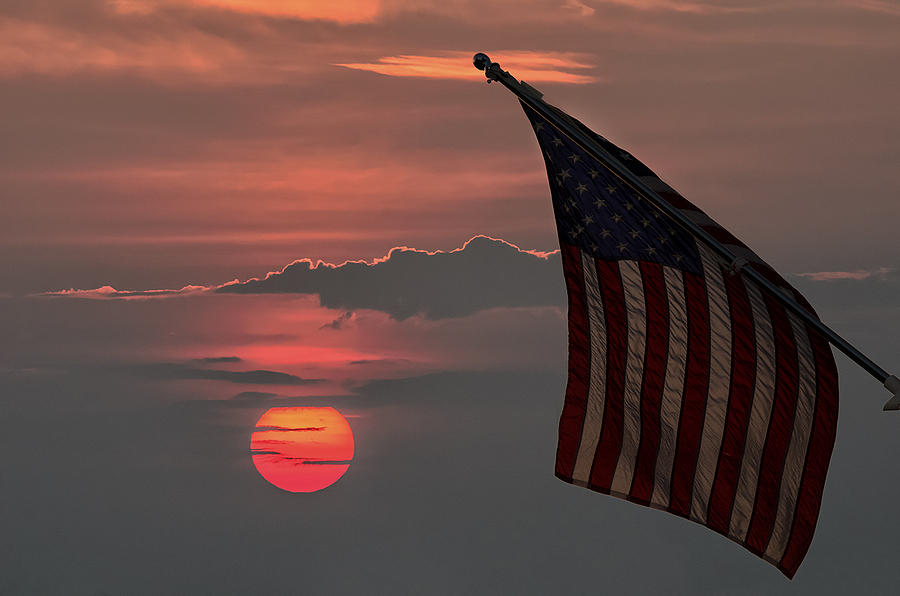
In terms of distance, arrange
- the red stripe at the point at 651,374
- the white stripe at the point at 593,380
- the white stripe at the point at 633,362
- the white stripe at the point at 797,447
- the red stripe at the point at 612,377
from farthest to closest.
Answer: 1. the white stripe at the point at 593,380
2. the red stripe at the point at 612,377
3. the white stripe at the point at 633,362
4. the red stripe at the point at 651,374
5. the white stripe at the point at 797,447

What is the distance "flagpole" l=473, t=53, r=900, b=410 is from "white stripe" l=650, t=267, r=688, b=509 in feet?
4.88

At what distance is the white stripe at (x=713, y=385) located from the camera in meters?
17.0

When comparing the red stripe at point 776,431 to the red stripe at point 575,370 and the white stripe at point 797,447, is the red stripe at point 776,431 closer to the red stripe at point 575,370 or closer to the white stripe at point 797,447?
the white stripe at point 797,447

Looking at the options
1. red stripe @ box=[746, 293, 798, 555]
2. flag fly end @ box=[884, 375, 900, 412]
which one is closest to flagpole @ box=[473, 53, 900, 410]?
flag fly end @ box=[884, 375, 900, 412]

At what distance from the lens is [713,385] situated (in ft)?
56.4

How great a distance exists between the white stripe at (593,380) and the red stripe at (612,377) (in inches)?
3.0

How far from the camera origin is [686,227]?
16141mm

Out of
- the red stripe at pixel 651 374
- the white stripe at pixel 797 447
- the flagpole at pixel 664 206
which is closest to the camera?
the flagpole at pixel 664 206

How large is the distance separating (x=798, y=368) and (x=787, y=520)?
8.73 feet

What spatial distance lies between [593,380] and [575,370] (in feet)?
1.21

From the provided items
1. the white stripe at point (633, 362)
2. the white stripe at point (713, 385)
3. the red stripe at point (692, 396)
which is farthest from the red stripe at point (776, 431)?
the white stripe at point (633, 362)

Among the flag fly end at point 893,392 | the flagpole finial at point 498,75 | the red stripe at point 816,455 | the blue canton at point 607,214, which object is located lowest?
the red stripe at point 816,455

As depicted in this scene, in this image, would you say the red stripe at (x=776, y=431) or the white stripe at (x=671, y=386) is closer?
A: the red stripe at (x=776, y=431)

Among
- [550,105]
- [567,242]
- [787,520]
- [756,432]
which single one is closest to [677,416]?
[756,432]
